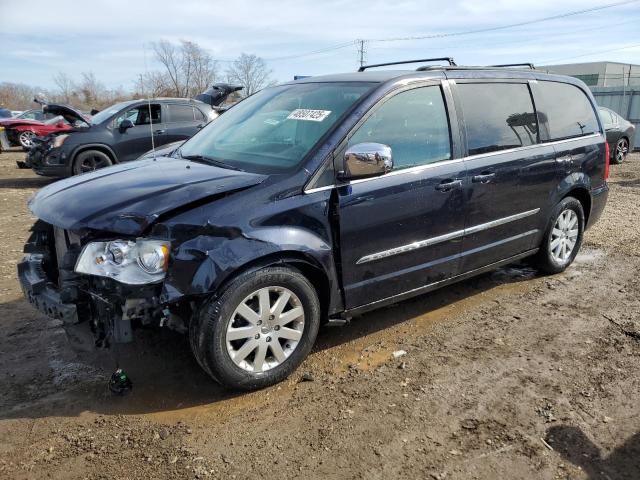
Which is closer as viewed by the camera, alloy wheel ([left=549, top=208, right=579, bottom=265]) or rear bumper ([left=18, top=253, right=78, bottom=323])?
rear bumper ([left=18, top=253, right=78, bottom=323])

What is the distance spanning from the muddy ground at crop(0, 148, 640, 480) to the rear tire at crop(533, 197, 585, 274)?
69 centimetres

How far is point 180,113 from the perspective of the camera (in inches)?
416

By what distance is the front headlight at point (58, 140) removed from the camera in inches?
393

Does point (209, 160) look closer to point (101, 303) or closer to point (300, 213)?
point (300, 213)

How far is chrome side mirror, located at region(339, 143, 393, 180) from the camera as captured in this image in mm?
3156

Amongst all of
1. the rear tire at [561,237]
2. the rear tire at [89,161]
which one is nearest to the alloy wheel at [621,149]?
the rear tire at [561,237]

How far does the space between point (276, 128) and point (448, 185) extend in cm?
131

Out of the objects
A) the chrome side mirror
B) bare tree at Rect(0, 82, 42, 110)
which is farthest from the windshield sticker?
bare tree at Rect(0, 82, 42, 110)

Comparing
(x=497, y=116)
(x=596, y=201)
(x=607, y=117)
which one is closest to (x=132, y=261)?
(x=497, y=116)

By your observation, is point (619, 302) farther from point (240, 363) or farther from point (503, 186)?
point (240, 363)

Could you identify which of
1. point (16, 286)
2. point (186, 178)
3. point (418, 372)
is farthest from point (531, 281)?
point (16, 286)

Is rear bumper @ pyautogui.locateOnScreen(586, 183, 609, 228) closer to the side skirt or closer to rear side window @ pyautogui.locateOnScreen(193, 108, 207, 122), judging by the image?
the side skirt

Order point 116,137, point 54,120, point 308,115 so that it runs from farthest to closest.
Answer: point 54,120 → point 116,137 → point 308,115

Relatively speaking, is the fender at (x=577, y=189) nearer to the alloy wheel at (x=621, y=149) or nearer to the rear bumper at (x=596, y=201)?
the rear bumper at (x=596, y=201)
